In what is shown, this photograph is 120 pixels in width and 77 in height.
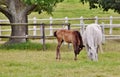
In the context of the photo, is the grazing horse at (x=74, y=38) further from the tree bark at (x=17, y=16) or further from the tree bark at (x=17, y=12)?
the tree bark at (x=17, y=16)

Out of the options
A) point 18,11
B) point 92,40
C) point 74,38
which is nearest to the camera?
point 92,40

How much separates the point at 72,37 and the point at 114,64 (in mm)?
2925

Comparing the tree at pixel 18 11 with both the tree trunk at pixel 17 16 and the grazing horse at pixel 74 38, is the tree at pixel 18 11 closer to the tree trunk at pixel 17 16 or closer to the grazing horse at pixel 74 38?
the tree trunk at pixel 17 16

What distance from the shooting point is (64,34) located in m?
17.8

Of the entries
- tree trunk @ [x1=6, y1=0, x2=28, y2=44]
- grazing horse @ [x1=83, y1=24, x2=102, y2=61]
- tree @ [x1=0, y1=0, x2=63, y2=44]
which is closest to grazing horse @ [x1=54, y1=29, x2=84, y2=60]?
grazing horse @ [x1=83, y1=24, x2=102, y2=61]

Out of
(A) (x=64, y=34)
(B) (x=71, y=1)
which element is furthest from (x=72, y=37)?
(B) (x=71, y=1)

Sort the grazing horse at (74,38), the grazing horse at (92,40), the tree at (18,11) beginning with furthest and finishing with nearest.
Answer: the tree at (18,11), the grazing horse at (74,38), the grazing horse at (92,40)

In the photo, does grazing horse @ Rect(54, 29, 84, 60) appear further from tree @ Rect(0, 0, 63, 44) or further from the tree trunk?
the tree trunk

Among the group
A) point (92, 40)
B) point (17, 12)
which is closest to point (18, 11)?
point (17, 12)

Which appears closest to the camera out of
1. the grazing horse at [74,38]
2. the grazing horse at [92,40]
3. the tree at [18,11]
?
the grazing horse at [92,40]

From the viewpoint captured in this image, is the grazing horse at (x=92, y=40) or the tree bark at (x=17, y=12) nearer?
the grazing horse at (x=92, y=40)

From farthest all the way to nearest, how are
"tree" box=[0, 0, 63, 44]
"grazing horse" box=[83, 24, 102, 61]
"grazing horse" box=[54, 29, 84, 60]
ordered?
1. "tree" box=[0, 0, 63, 44]
2. "grazing horse" box=[54, 29, 84, 60]
3. "grazing horse" box=[83, 24, 102, 61]

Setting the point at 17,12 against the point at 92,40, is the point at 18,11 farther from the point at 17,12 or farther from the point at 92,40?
the point at 92,40

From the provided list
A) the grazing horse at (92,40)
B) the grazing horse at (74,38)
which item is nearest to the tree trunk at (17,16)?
the grazing horse at (74,38)
